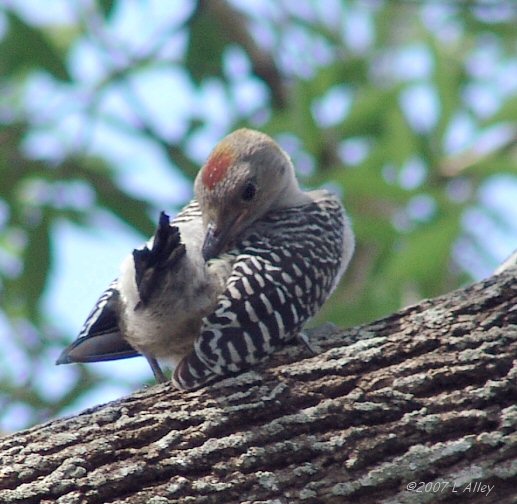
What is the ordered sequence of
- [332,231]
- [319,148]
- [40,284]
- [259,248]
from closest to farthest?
[259,248], [332,231], [40,284], [319,148]

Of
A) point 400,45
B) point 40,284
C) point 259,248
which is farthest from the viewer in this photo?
point 400,45

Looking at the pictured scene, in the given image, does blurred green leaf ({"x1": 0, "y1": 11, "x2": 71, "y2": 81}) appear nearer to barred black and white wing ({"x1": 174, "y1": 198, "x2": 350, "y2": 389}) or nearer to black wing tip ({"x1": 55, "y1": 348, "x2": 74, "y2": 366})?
barred black and white wing ({"x1": 174, "y1": 198, "x2": 350, "y2": 389})

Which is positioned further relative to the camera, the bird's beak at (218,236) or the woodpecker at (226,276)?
the bird's beak at (218,236)

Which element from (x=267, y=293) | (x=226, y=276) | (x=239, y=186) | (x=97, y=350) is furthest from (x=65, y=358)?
(x=239, y=186)

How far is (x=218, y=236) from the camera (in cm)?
445

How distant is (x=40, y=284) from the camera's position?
18.2 feet

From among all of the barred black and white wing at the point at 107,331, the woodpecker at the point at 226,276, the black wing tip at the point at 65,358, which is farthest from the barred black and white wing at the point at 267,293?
the black wing tip at the point at 65,358

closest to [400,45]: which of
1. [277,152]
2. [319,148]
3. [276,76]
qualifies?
[276,76]

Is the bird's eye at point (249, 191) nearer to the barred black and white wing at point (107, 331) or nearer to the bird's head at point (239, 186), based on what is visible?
the bird's head at point (239, 186)

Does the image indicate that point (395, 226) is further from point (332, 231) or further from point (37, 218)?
point (37, 218)

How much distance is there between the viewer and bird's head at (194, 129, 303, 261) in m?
4.55

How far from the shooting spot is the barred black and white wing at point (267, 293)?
141 inches

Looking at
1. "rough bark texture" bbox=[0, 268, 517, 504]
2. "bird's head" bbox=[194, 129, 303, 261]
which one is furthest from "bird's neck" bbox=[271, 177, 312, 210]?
"rough bark texture" bbox=[0, 268, 517, 504]

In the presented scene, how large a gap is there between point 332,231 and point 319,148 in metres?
1.55
